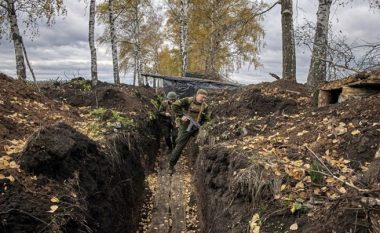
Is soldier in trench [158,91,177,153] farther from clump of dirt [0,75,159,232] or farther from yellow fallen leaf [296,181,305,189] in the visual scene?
yellow fallen leaf [296,181,305,189]

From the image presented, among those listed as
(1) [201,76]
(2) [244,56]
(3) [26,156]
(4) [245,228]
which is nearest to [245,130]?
(4) [245,228]

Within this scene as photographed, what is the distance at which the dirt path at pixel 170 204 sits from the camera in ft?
24.2

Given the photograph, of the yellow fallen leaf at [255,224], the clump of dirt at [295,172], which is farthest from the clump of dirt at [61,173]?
the yellow fallen leaf at [255,224]

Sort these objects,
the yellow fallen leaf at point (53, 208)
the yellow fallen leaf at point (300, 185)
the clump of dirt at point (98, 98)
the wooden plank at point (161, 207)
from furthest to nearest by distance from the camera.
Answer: the clump of dirt at point (98, 98)
the wooden plank at point (161, 207)
the yellow fallen leaf at point (53, 208)
the yellow fallen leaf at point (300, 185)

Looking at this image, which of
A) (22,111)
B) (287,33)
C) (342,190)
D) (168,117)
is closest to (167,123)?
(168,117)

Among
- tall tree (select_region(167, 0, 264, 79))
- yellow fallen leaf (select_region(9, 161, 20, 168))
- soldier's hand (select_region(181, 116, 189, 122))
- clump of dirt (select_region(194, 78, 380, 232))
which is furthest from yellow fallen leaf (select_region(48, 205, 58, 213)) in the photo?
tall tree (select_region(167, 0, 264, 79))

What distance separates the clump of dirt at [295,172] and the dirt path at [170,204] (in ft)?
1.78

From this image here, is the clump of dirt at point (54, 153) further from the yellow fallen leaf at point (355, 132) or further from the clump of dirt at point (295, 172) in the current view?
the yellow fallen leaf at point (355, 132)

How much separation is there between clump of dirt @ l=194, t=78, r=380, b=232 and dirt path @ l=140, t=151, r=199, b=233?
541 mm

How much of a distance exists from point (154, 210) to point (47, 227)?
4287 mm

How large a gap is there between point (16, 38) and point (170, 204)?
692 cm

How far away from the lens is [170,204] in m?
8.49

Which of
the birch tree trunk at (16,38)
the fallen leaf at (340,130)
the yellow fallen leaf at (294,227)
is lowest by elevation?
the yellow fallen leaf at (294,227)

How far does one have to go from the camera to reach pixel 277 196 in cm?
413
